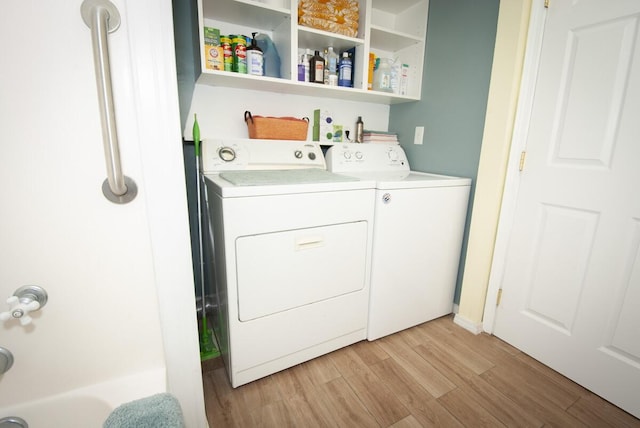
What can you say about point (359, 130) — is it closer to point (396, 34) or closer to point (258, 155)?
point (396, 34)

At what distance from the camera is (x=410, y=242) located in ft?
5.25

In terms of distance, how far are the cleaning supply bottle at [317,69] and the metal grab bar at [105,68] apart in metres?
1.26

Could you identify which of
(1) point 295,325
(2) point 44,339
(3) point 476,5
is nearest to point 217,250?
(1) point 295,325

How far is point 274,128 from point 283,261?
87cm

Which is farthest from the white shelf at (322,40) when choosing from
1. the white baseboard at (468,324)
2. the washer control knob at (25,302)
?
the white baseboard at (468,324)

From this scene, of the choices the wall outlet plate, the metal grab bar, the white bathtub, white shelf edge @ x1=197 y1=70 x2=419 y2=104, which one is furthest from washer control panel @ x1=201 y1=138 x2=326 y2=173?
the white bathtub

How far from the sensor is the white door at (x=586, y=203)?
1.18 m

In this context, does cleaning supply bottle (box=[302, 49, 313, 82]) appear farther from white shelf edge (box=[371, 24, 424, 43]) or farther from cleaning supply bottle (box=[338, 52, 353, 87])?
white shelf edge (box=[371, 24, 424, 43])

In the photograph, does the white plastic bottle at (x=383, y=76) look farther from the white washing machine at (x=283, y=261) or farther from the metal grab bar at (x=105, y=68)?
the metal grab bar at (x=105, y=68)

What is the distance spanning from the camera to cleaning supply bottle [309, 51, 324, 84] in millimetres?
1728

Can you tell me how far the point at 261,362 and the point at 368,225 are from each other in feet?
2.76

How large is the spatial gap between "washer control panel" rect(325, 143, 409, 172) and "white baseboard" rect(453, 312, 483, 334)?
3.55 feet

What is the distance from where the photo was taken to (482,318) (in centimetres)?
176

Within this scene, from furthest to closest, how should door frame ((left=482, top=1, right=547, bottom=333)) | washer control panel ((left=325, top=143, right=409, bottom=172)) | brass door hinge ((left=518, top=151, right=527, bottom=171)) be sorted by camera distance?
washer control panel ((left=325, top=143, right=409, bottom=172)), brass door hinge ((left=518, top=151, right=527, bottom=171)), door frame ((left=482, top=1, right=547, bottom=333))
